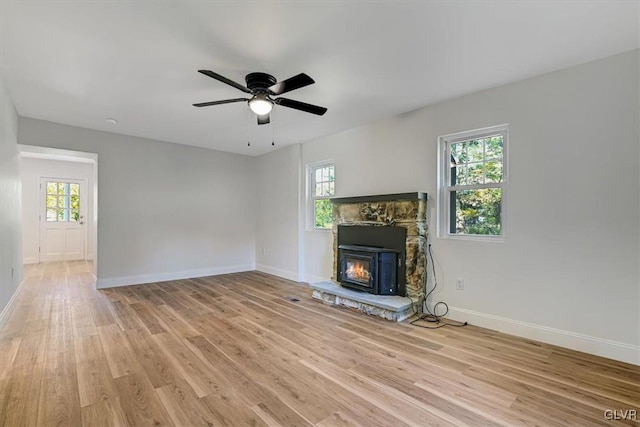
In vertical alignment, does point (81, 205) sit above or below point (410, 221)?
above

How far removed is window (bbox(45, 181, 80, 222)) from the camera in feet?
24.7

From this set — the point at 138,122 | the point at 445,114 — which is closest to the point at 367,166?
the point at 445,114

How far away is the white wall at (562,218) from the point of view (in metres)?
2.48

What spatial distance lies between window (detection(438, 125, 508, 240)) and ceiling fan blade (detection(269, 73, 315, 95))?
198 cm

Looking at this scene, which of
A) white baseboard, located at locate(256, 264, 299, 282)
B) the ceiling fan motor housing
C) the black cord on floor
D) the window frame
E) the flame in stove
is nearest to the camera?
the ceiling fan motor housing

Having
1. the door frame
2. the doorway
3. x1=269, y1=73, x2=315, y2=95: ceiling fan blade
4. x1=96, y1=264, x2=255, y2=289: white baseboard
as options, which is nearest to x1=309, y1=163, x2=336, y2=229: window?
x1=96, y1=264, x2=255, y2=289: white baseboard

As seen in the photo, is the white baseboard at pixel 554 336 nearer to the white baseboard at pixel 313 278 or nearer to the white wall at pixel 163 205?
the white baseboard at pixel 313 278

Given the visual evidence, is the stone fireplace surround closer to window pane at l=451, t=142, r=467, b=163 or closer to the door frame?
window pane at l=451, t=142, r=467, b=163

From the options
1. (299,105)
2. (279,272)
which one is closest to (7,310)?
(279,272)

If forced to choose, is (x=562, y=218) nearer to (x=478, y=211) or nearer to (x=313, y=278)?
(x=478, y=211)

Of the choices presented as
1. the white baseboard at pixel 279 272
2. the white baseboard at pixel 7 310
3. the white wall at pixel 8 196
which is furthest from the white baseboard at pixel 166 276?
the white wall at pixel 8 196

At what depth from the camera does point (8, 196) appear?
357 centimetres

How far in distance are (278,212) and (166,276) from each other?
7.92 feet

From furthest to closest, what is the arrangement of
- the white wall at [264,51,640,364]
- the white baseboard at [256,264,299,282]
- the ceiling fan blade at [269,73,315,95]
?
the white baseboard at [256,264,299,282] → the white wall at [264,51,640,364] → the ceiling fan blade at [269,73,315,95]
